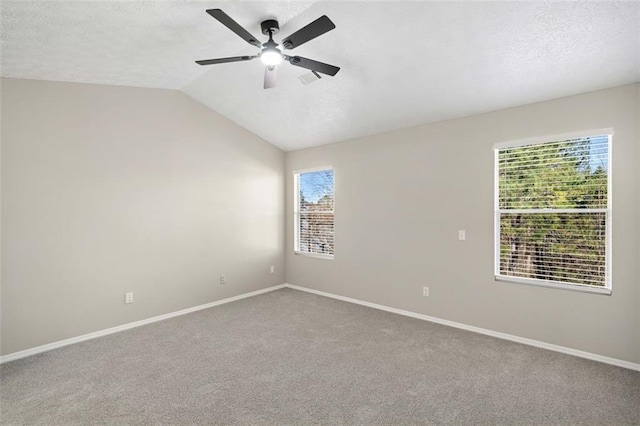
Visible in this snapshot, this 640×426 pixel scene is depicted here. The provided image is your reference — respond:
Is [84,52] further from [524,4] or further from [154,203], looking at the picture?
[524,4]

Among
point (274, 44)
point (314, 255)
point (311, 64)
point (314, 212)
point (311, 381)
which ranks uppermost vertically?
point (274, 44)

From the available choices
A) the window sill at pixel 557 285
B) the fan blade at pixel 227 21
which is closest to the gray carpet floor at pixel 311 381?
the window sill at pixel 557 285

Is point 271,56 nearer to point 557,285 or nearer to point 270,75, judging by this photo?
point 270,75

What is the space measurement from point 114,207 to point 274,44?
2.75 m

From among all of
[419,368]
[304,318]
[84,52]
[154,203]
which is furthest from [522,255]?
[84,52]

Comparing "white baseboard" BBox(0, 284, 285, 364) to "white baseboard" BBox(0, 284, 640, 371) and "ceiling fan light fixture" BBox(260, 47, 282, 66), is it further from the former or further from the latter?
"ceiling fan light fixture" BBox(260, 47, 282, 66)

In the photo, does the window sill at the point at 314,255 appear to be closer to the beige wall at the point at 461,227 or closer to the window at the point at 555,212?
the beige wall at the point at 461,227

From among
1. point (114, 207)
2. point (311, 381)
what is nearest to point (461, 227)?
point (311, 381)

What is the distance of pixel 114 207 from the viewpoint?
12.3 ft

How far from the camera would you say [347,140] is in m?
4.96

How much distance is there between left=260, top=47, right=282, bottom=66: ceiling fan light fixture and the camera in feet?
8.25

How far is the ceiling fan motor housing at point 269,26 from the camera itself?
8.64 ft

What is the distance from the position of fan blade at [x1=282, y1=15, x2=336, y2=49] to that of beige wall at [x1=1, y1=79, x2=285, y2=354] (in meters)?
2.56

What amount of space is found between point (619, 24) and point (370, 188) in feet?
9.75
